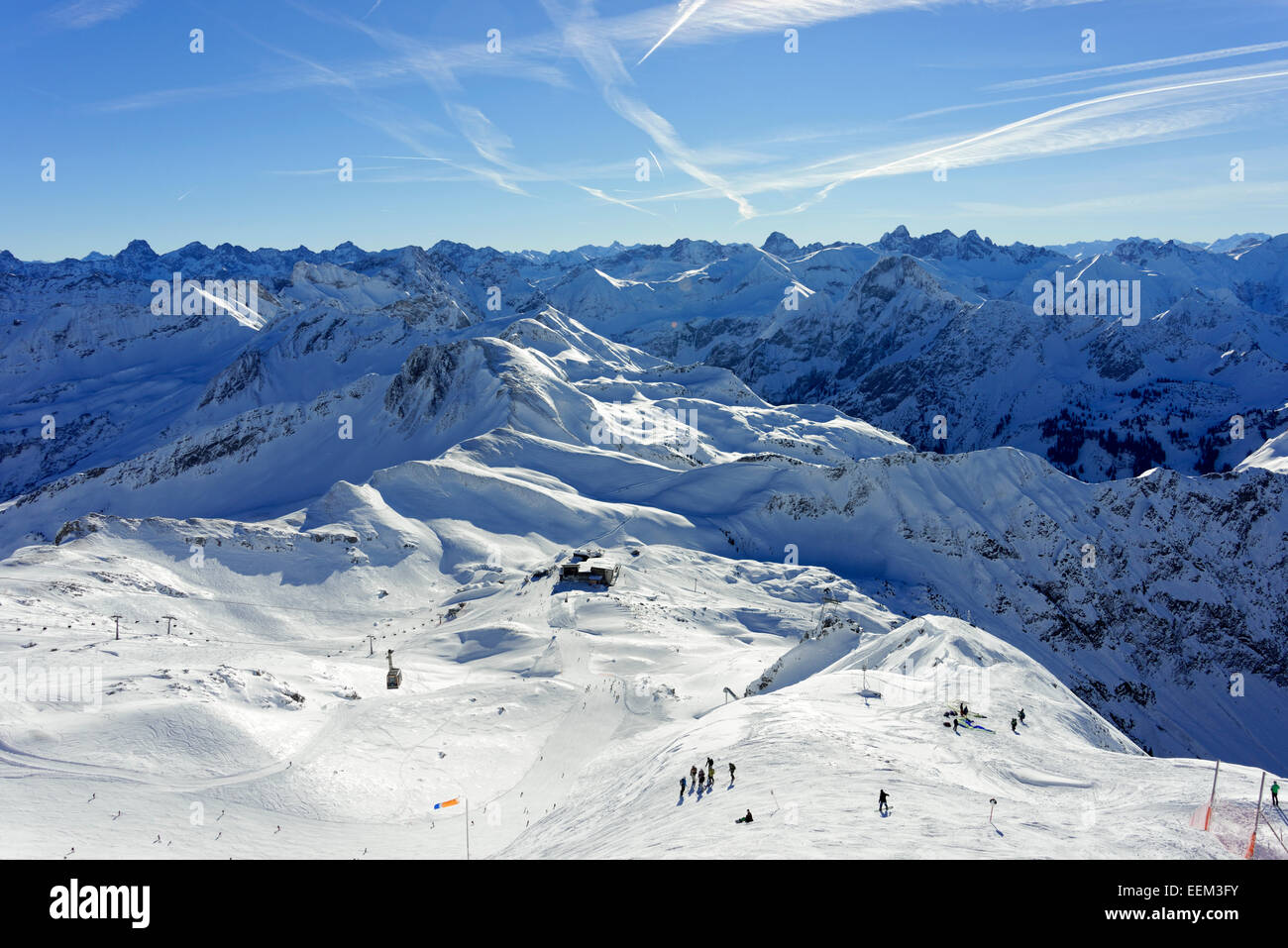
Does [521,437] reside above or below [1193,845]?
above

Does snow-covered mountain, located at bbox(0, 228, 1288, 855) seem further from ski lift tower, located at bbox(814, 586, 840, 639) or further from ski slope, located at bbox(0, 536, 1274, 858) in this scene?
ski lift tower, located at bbox(814, 586, 840, 639)

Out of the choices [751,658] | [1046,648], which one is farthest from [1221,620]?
[751,658]

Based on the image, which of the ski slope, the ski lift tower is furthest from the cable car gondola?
the ski lift tower

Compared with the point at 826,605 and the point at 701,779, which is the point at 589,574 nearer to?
the point at 826,605

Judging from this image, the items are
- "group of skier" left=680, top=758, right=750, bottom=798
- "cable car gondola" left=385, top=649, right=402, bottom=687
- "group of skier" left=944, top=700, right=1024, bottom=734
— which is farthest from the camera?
"cable car gondola" left=385, top=649, right=402, bottom=687

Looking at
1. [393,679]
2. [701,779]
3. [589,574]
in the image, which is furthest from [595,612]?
[701,779]

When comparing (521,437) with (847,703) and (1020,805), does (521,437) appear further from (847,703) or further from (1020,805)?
(1020,805)

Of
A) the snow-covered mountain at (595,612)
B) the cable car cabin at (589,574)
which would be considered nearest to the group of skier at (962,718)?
the snow-covered mountain at (595,612)
